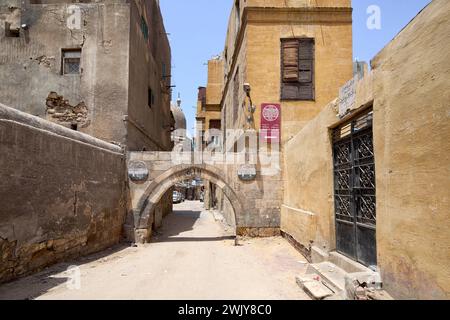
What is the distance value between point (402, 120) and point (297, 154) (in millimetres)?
5175

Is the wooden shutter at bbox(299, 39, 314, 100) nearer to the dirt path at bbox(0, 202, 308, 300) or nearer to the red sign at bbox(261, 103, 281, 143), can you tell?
the red sign at bbox(261, 103, 281, 143)

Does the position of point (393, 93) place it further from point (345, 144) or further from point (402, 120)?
point (345, 144)

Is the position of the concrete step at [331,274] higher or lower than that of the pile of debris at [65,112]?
lower

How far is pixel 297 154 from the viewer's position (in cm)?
885

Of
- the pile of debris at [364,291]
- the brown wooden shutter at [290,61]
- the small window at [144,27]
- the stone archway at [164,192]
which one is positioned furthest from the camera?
the small window at [144,27]

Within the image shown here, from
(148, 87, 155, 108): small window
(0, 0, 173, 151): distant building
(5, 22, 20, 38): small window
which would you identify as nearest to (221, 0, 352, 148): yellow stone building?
(0, 0, 173, 151): distant building


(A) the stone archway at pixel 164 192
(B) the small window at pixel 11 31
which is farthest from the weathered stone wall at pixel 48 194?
(B) the small window at pixel 11 31

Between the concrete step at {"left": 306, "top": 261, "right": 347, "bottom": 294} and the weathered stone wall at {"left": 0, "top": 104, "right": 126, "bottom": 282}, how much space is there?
5.10 meters

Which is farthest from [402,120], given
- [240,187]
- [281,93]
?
[281,93]

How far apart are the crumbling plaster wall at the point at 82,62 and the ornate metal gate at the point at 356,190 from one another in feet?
23.2

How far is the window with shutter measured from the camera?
1138 centimetres

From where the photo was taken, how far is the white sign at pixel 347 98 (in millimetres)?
5090

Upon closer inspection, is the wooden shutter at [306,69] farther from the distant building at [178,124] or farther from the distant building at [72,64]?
the distant building at [178,124]
